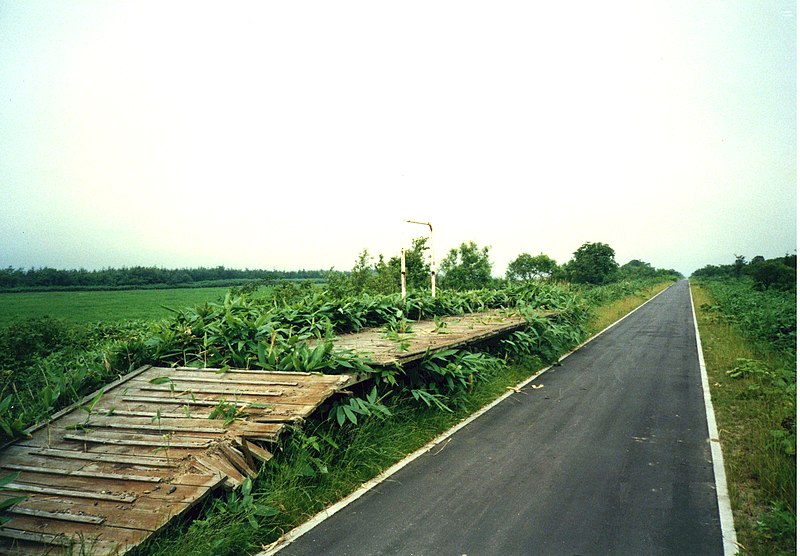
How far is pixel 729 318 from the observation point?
18672 millimetres

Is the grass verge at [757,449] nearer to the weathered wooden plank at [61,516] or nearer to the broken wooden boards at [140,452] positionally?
the broken wooden boards at [140,452]

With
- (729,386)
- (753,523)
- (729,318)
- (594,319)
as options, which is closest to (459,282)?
(594,319)

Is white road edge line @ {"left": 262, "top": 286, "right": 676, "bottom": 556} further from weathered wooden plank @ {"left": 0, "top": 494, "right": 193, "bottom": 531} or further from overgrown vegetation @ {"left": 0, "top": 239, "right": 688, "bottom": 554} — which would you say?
weathered wooden plank @ {"left": 0, "top": 494, "right": 193, "bottom": 531}

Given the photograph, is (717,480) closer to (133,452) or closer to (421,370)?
(421,370)

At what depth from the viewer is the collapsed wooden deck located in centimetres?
320

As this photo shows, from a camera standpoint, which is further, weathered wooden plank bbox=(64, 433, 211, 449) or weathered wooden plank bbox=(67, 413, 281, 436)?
weathered wooden plank bbox=(67, 413, 281, 436)

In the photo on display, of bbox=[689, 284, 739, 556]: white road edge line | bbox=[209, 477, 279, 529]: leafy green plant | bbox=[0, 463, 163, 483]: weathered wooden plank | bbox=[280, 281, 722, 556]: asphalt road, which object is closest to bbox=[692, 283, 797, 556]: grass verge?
bbox=[689, 284, 739, 556]: white road edge line

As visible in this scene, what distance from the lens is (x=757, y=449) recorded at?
5.48 meters

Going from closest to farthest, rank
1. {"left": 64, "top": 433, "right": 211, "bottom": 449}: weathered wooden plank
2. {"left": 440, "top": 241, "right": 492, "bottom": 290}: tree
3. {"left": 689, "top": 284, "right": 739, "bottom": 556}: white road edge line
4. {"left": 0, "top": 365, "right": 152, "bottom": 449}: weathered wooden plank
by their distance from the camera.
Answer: {"left": 689, "top": 284, "right": 739, "bottom": 556}: white road edge line → {"left": 64, "top": 433, "right": 211, "bottom": 449}: weathered wooden plank → {"left": 0, "top": 365, "right": 152, "bottom": 449}: weathered wooden plank → {"left": 440, "top": 241, "right": 492, "bottom": 290}: tree

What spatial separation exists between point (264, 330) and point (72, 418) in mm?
2411

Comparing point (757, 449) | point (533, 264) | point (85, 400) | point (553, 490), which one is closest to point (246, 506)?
point (85, 400)

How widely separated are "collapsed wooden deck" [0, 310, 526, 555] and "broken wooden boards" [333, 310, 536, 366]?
470 millimetres

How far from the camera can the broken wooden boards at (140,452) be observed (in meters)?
3.20

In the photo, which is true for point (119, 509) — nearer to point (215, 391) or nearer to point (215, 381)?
point (215, 391)
